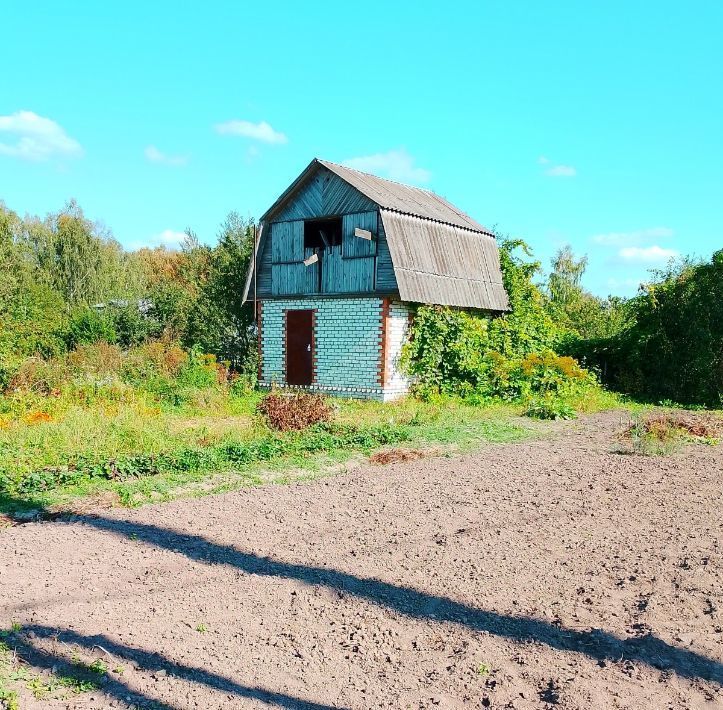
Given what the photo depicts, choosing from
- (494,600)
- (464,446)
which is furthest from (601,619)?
(464,446)

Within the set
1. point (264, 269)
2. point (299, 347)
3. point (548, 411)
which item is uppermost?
point (264, 269)

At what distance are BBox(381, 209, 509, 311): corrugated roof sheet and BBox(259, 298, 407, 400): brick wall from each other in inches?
34.5

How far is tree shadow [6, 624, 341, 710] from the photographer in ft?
11.0

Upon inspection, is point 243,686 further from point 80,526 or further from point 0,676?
point 80,526

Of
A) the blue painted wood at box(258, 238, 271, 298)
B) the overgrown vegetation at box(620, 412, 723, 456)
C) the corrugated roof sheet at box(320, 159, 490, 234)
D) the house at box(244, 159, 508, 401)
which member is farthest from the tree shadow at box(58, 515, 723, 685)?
the blue painted wood at box(258, 238, 271, 298)

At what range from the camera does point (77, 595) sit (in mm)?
4531

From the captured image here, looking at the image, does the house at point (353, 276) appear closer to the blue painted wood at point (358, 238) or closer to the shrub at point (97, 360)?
the blue painted wood at point (358, 238)

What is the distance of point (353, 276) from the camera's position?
56.0 ft

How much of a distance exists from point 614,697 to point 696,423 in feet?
33.3

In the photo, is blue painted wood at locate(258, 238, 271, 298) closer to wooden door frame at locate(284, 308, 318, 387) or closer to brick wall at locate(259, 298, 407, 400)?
brick wall at locate(259, 298, 407, 400)

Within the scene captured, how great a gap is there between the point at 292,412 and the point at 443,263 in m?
8.14

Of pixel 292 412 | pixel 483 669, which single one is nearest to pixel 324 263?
pixel 292 412

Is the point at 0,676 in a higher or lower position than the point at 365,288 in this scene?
lower

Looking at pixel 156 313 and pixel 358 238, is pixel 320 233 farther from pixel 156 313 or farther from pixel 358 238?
pixel 156 313
